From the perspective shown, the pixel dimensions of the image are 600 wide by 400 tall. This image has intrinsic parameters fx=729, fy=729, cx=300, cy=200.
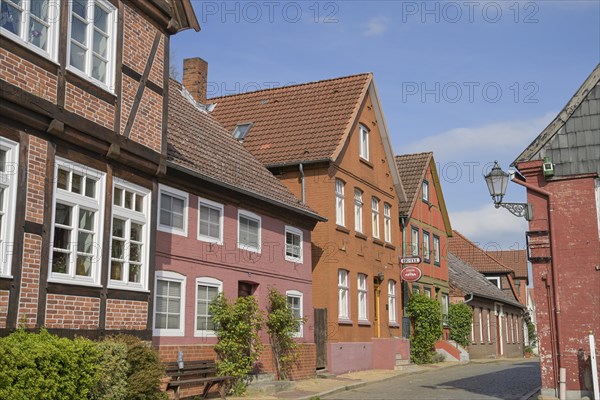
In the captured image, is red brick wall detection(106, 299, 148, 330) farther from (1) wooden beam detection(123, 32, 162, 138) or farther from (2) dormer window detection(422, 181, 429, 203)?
(2) dormer window detection(422, 181, 429, 203)

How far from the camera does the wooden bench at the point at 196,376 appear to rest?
14031 mm

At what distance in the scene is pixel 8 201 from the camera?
33.9 ft

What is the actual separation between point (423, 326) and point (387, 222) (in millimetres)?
4655

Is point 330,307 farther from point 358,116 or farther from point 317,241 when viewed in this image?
point 358,116

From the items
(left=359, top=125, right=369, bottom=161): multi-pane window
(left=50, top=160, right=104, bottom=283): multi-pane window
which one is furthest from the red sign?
(left=50, top=160, right=104, bottom=283): multi-pane window

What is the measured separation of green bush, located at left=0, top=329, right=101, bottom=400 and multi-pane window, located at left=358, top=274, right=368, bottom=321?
14.8 m

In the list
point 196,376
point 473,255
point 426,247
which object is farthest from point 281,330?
point 473,255

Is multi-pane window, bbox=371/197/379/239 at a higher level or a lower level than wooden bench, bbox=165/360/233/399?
→ higher

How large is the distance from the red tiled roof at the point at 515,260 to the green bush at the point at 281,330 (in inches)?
1383

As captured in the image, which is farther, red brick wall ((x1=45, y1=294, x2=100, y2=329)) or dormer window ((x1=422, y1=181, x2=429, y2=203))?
dormer window ((x1=422, y1=181, x2=429, y2=203))

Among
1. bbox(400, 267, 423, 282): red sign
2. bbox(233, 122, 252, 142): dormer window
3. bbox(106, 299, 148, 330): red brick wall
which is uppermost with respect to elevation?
bbox(233, 122, 252, 142): dormer window

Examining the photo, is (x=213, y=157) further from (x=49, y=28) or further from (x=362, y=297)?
(x=362, y=297)

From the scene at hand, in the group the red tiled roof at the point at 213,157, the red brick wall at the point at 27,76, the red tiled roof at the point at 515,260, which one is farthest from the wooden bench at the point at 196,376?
the red tiled roof at the point at 515,260

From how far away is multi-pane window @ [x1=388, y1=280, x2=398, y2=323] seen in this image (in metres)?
27.6
